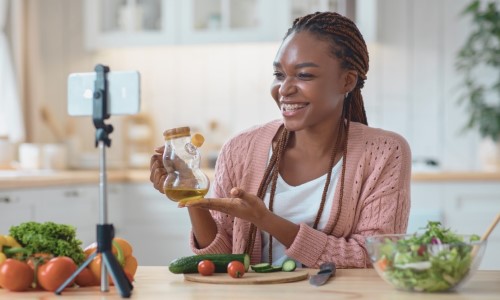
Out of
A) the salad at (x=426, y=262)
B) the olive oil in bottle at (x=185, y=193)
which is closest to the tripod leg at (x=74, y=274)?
the olive oil in bottle at (x=185, y=193)

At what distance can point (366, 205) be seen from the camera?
8.03 feet

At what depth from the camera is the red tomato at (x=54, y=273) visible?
6.03 feet

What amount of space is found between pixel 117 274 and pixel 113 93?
36 centimetres

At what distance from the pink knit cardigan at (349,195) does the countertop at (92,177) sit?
1.63 m

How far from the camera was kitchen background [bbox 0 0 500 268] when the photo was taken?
5048 millimetres

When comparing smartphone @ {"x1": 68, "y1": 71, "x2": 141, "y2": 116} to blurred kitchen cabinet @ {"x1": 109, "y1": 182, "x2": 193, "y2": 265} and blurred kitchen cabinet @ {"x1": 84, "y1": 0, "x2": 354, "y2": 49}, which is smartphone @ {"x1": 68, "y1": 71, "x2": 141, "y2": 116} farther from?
blurred kitchen cabinet @ {"x1": 84, "y1": 0, "x2": 354, "y2": 49}

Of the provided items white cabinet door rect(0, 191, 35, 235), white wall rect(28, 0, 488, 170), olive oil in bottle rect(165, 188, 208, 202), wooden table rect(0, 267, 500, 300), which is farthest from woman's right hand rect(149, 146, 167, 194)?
white wall rect(28, 0, 488, 170)

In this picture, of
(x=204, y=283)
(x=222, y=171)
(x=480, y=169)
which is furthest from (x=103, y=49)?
(x=204, y=283)

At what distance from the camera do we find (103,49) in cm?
524

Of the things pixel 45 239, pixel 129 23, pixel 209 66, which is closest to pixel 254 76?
pixel 209 66

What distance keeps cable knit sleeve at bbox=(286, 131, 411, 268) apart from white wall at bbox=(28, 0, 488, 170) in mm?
2679

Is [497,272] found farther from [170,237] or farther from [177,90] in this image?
[177,90]

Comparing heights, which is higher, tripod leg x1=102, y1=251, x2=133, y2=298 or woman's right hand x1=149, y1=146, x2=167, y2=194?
woman's right hand x1=149, y1=146, x2=167, y2=194

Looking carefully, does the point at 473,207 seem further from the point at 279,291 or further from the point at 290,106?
the point at 279,291
